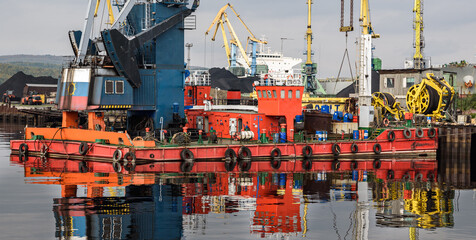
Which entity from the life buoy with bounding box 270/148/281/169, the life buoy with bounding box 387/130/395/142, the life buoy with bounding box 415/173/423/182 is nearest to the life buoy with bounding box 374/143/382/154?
the life buoy with bounding box 387/130/395/142

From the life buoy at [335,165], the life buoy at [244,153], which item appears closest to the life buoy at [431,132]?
the life buoy at [335,165]

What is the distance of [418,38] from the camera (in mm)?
84062

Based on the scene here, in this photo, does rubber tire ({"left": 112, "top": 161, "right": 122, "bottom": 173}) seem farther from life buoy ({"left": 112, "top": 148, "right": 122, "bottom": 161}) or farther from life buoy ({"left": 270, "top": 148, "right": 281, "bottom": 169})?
life buoy ({"left": 270, "top": 148, "right": 281, "bottom": 169})

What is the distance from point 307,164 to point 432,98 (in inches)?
791

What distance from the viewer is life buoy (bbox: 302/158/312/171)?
46469mm

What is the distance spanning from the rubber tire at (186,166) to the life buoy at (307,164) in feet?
24.0

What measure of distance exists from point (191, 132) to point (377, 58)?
77.0 meters

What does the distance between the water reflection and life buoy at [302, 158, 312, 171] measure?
6.84ft

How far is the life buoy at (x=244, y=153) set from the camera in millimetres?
48062

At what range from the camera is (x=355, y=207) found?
3256 centimetres

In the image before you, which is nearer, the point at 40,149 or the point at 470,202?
the point at 470,202

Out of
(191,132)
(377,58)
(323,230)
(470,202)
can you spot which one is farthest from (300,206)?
(377,58)

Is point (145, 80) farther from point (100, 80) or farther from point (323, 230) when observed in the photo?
point (323, 230)

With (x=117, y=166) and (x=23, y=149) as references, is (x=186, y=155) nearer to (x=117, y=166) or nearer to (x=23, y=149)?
(x=117, y=166)
